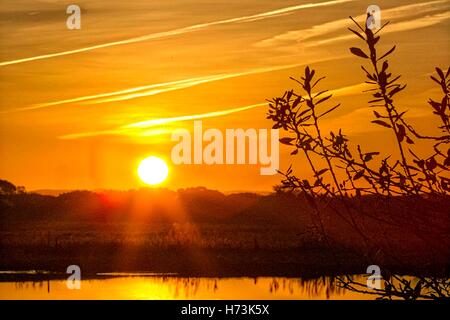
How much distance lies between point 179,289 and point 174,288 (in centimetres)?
28

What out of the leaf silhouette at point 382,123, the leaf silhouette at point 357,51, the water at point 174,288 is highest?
the water at point 174,288

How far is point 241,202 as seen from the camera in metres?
55.5

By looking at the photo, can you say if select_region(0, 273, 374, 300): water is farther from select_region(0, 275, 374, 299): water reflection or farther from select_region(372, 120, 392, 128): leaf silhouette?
select_region(372, 120, 392, 128): leaf silhouette

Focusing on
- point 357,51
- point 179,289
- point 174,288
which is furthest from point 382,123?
point 174,288

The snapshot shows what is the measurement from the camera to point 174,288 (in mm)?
19516

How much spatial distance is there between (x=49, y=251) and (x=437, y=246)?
24323 mm

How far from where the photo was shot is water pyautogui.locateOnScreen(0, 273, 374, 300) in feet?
60.0

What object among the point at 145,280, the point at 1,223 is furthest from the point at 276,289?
the point at 1,223

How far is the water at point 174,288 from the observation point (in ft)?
60.0

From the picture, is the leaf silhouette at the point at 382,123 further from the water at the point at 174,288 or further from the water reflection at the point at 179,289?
the water at the point at 174,288

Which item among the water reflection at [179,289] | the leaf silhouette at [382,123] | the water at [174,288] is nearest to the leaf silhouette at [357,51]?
the leaf silhouette at [382,123]

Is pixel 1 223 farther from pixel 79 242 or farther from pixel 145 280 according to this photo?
pixel 145 280

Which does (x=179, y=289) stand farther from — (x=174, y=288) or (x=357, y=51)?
(x=357, y=51)
